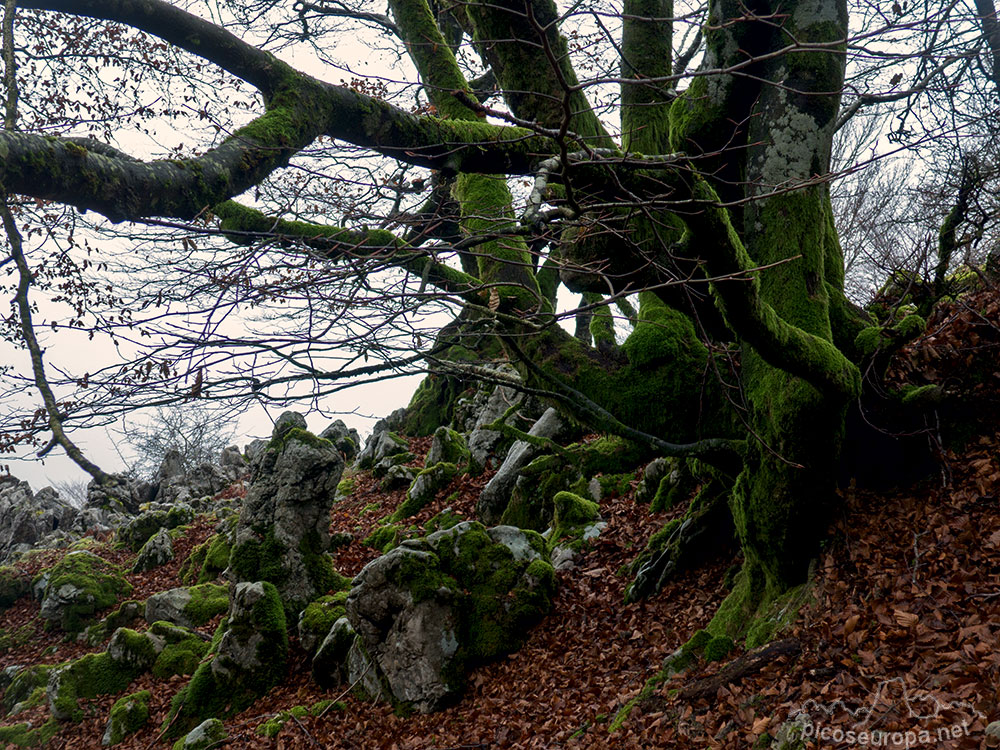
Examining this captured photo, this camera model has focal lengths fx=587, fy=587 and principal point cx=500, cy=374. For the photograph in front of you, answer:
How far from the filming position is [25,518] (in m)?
17.3

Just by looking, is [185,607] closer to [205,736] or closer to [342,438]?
[205,736]

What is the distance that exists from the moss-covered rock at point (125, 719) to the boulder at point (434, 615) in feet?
8.66

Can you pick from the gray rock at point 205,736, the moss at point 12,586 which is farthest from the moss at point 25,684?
the gray rock at point 205,736

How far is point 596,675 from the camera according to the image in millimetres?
5621

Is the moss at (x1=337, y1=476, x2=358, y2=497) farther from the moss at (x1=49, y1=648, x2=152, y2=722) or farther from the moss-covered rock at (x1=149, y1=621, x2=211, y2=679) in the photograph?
the moss at (x1=49, y1=648, x2=152, y2=722)

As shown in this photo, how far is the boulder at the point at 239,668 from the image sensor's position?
23.7 feet

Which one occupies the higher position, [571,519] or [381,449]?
[381,449]

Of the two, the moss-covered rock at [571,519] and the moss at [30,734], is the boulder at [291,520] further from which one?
the moss-covered rock at [571,519]

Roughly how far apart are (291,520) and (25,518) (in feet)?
44.9

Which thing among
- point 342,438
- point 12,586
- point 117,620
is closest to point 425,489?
point 117,620

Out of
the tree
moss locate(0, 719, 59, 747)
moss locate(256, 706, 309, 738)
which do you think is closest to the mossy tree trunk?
the tree

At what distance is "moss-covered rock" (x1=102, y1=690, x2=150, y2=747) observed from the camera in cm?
762

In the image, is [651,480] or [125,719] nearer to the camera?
[125,719]

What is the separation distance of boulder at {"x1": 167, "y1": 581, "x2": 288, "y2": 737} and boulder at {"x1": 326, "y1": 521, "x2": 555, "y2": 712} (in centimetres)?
80
